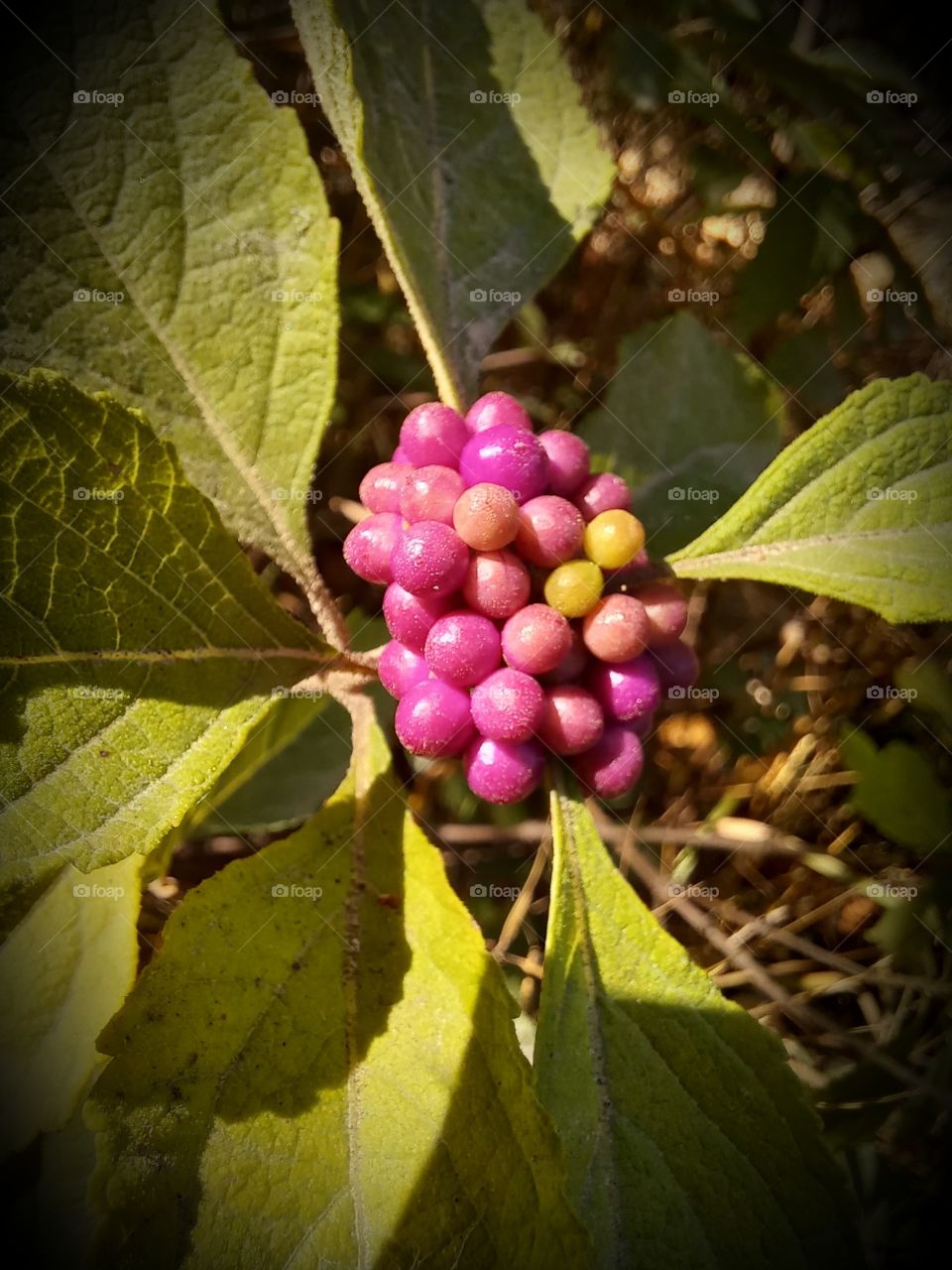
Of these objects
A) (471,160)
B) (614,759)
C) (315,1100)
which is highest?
(471,160)

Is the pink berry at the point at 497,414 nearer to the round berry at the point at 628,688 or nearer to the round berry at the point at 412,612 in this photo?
the round berry at the point at 412,612

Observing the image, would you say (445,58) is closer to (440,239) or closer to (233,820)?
(440,239)

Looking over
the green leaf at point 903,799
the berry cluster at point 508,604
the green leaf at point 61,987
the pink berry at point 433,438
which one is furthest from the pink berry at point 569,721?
the green leaf at point 903,799

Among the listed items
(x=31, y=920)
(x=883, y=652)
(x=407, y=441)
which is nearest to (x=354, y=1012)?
(x=31, y=920)

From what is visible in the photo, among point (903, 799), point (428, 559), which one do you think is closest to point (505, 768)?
point (428, 559)

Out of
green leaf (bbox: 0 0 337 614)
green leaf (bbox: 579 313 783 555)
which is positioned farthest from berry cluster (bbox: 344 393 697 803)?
green leaf (bbox: 579 313 783 555)

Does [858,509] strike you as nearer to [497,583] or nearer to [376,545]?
[497,583]
